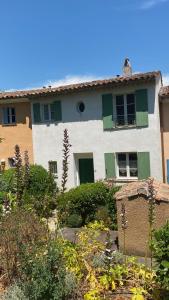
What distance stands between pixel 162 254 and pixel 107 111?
17302 mm

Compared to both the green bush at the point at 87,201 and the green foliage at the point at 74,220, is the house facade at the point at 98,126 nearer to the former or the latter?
the green bush at the point at 87,201

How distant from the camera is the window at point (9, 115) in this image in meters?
26.3

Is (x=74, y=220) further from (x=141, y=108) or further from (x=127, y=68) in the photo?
(x=127, y=68)

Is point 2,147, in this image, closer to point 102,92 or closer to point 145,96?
point 102,92

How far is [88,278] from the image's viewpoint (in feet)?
20.0

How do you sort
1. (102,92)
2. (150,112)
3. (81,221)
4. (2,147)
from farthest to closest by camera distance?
1. (2,147)
2. (102,92)
3. (150,112)
4. (81,221)

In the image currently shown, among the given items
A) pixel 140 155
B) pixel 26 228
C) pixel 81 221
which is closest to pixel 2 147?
pixel 140 155

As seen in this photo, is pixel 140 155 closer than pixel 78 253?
No

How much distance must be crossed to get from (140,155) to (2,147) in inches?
365

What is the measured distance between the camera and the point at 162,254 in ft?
17.0

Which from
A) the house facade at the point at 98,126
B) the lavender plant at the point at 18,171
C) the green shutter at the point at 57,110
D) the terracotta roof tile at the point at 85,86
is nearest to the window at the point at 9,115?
the house facade at the point at 98,126

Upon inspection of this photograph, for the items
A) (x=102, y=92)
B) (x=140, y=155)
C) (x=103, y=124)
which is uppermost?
(x=102, y=92)

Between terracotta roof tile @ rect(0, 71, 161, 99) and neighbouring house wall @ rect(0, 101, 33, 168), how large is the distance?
0.86 metres

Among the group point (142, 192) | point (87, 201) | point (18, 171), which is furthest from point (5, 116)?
point (18, 171)
